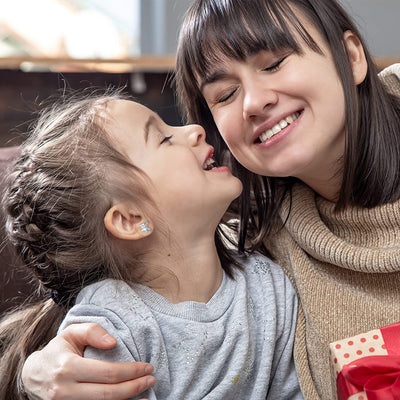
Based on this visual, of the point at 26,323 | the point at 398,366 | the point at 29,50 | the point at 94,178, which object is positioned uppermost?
the point at 94,178

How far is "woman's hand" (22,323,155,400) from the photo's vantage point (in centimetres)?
Result: 107

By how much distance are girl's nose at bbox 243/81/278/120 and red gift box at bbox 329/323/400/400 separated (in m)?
0.44

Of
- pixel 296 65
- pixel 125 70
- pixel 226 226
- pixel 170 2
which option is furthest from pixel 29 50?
pixel 296 65

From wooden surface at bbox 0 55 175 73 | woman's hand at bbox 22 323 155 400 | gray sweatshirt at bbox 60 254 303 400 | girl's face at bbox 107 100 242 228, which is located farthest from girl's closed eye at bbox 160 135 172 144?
wooden surface at bbox 0 55 175 73

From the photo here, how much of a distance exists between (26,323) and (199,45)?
2.12ft

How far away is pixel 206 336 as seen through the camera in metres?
1.20

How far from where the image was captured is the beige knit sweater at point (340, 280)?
4.22ft

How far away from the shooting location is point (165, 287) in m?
1.25

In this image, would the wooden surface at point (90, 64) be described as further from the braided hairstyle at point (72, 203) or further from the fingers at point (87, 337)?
the fingers at point (87, 337)

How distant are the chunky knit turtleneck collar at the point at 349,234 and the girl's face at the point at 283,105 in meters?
0.11

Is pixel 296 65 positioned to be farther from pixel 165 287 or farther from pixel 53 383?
pixel 53 383

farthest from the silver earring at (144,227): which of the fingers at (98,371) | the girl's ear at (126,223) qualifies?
the fingers at (98,371)

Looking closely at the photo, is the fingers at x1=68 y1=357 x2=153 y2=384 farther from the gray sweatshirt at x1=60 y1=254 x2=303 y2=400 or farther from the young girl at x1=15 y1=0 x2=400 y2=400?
the young girl at x1=15 y1=0 x2=400 y2=400

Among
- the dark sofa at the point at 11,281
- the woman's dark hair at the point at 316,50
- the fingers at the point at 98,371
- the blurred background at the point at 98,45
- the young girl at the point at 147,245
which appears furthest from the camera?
the blurred background at the point at 98,45
